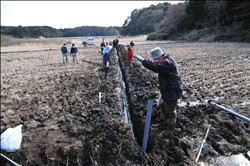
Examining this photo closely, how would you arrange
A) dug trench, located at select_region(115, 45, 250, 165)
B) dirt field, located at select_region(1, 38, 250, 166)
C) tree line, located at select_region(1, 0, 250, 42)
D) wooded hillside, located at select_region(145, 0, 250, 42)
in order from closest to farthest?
dug trench, located at select_region(115, 45, 250, 165) < dirt field, located at select_region(1, 38, 250, 166) < wooded hillside, located at select_region(145, 0, 250, 42) < tree line, located at select_region(1, 0, 250, 42)

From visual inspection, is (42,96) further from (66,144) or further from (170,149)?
(170,149)

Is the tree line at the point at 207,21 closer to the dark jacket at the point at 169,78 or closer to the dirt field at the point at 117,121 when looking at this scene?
the dirt field at the point at 117,121

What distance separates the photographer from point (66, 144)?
5.72 metres

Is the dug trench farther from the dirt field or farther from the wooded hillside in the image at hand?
the wooded hillside

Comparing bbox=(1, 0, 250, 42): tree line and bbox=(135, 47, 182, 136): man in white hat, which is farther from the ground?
bbox=(1, 0, 250, 42): tree line

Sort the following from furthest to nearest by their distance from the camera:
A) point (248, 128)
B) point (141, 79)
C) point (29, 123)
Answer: point (141, 79) → point (29, 123) → point (248, 128)

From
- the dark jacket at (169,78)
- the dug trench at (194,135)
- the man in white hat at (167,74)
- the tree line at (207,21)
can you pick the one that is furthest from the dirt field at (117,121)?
the tree line at (207,21)

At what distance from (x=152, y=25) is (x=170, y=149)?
9691cm

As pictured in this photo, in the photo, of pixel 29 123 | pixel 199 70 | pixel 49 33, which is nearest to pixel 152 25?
pixel 49 33

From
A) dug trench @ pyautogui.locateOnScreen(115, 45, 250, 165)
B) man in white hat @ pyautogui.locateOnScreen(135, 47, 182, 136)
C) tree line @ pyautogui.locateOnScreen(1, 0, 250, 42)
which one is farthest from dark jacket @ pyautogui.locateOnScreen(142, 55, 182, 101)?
tree line @ pyautogui.locateOnScreen(1, 0, 250, 42)

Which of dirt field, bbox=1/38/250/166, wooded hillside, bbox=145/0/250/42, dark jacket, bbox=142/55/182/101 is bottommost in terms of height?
dirt field, bbox=1/38/250/166

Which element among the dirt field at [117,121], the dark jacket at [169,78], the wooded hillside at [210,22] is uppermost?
the wooded hillside at [210,22]

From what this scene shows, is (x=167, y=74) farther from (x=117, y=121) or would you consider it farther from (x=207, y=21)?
(x=207, y=21)

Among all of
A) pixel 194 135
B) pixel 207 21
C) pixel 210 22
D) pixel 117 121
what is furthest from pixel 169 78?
pixel 207 21
